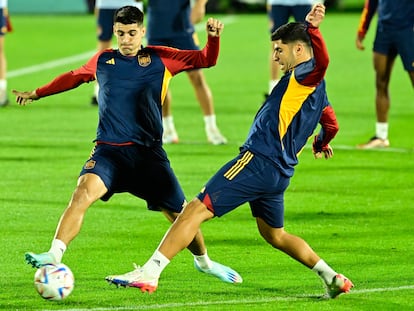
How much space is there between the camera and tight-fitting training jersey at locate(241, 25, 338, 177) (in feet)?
27.8

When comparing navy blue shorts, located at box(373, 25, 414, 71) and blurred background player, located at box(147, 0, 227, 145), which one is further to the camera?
blurred background player, located at box(147, 0, 227, 145)

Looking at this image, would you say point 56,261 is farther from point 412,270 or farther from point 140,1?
point 140,1

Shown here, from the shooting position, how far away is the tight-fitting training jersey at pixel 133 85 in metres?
9.17

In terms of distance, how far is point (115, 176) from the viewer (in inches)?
352

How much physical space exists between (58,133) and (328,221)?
645cm

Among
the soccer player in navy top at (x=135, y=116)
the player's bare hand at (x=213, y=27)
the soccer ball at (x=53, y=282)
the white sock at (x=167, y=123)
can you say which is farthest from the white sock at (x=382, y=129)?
the soccer ball at (x=53, y=282)

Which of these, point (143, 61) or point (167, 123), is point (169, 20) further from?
point (143, 61)

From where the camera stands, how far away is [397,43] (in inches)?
607

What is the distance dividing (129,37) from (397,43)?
21.9 ft

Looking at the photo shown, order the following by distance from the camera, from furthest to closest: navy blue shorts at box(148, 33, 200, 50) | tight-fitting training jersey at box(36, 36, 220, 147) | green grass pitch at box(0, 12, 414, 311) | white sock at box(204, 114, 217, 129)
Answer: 1. white sock at box(204, 114, 217, 129)
2. navy blue shorts at box(148, 33, 200, 50)
3. tight-fitting training jersey at box(36, 36, 220, 147)
4. green grass pitch at box(0, 12, 414, 311)

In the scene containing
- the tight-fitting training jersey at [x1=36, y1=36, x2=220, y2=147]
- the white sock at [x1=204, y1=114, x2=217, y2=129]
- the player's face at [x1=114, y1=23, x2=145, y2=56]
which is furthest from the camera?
the white sock at [x1=204, y1=114, x2=217, y2=129]

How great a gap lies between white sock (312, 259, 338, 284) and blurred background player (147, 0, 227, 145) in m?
7.31

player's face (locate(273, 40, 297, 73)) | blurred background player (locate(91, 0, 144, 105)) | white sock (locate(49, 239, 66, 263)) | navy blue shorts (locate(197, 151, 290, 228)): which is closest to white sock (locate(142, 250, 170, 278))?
navy blue shorts (locate(197, 151, 290, 228))

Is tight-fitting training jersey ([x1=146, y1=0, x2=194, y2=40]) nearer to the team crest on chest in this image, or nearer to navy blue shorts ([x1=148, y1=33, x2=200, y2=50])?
navy blue shorts ([x1=148, y1=33, x2=200, y2=50])
